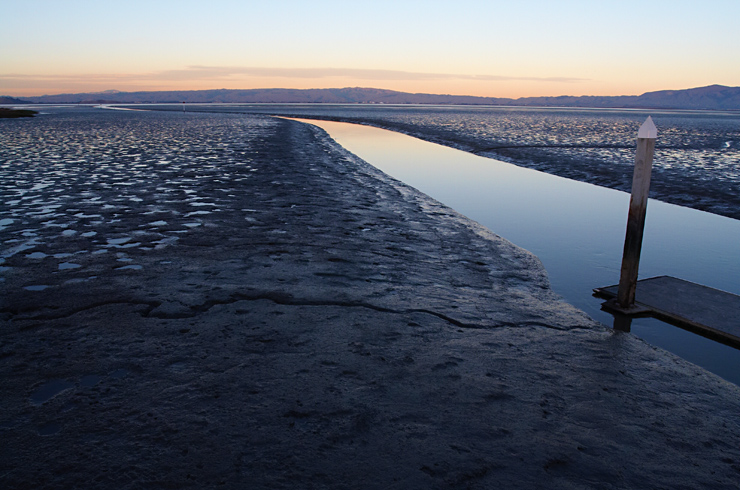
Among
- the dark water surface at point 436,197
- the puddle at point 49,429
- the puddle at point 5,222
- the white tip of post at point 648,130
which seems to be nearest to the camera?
the puddle at point 49,429

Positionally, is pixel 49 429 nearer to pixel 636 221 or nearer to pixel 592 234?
pixel 636 221

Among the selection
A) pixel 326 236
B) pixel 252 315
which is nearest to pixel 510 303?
pixel 252 315

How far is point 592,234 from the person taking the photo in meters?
9.39

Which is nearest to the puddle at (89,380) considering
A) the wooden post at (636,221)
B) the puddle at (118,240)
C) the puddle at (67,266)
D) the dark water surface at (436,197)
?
the dark water surface at (436,197)

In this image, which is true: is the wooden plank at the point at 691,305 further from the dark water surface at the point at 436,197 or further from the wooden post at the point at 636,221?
the wooden post at the point at 636,221

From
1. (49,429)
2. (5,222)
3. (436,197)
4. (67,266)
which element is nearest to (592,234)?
(436,197)

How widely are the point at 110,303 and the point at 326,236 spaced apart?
3.50 metres

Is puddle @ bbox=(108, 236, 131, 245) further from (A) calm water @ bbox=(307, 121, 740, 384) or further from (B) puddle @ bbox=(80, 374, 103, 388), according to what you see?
(A) calm water @ bbox=(307, 121, 740, 384)

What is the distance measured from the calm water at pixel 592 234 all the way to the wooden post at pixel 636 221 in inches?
13.0

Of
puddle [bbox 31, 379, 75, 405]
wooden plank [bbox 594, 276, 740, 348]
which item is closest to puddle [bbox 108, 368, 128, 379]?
puddle [bbox 31, 379, 75, 405]

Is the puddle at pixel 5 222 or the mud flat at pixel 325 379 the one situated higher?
the puddle at pixel 5 222

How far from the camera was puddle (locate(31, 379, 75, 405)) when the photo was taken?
335cm

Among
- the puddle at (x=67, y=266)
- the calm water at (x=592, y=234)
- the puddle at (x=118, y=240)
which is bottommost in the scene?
the calm water at (x=592, y=234)

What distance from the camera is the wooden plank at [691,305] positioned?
5.13 metres
